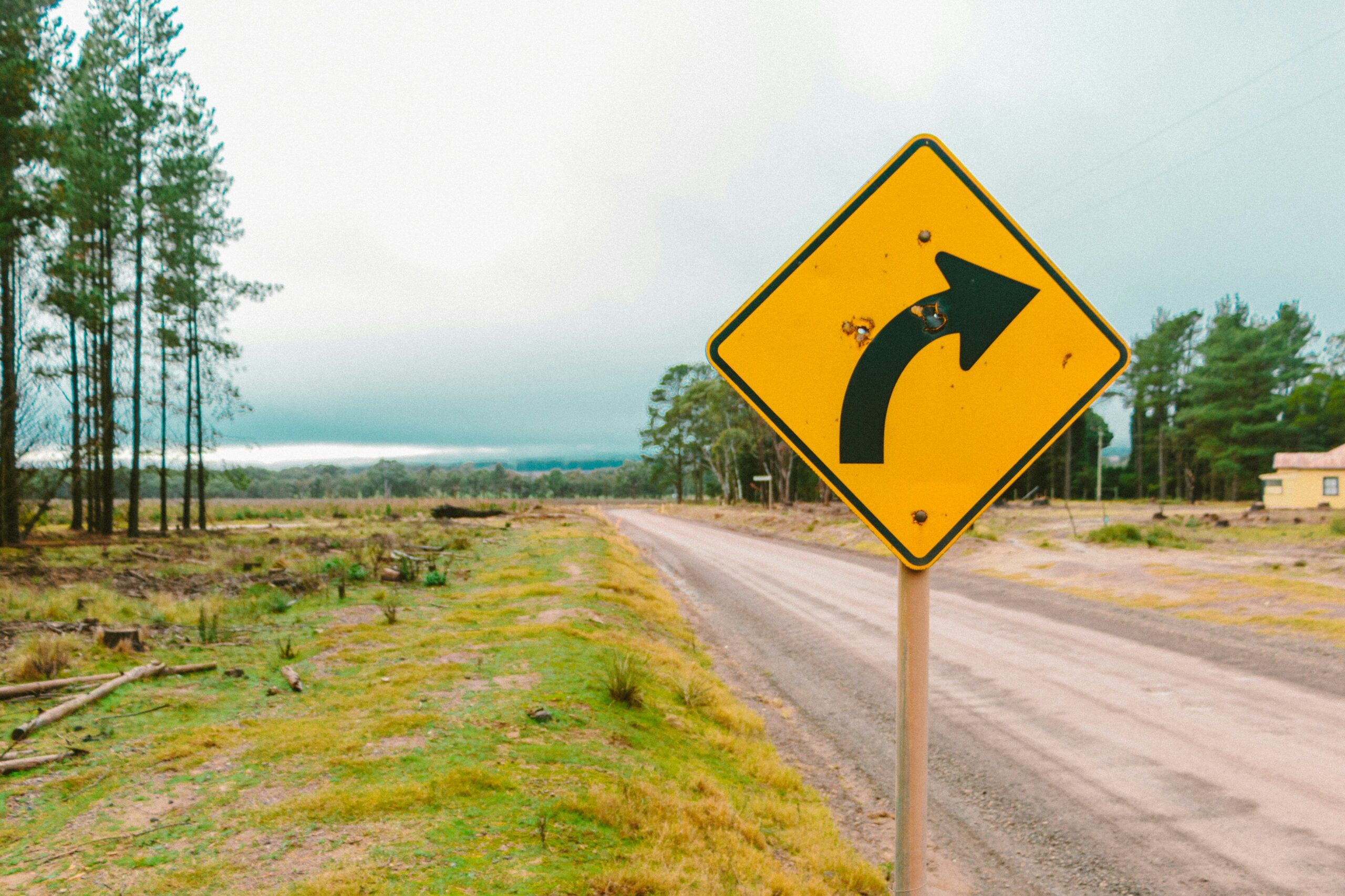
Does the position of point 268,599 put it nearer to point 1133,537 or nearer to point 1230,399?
point 1133,537

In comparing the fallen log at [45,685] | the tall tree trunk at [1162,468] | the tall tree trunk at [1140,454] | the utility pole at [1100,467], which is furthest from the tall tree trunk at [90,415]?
the tall tree trunk at [1140,454]

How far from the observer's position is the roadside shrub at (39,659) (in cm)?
655

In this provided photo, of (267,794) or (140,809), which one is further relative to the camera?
(267,794)

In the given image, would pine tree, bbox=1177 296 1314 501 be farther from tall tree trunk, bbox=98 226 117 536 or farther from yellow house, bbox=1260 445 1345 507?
tall tree trunk, bbox=98 226 117 536

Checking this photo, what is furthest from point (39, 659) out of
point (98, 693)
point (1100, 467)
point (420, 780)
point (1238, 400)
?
point (1238, 400)

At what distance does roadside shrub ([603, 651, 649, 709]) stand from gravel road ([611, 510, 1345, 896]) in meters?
1.47

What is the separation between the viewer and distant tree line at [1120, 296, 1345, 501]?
55125 millimetres

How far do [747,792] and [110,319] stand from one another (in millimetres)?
26931

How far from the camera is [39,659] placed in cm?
678

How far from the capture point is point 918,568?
165cm

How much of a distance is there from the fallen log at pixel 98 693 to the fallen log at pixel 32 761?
52 centimetres

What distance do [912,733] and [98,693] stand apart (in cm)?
730

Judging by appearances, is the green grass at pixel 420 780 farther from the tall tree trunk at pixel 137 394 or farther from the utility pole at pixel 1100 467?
the utility pole at pixel 1100 467

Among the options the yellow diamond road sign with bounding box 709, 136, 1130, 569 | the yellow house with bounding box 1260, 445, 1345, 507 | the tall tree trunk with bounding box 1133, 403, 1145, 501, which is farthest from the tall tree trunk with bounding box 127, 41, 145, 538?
the tall tree trunk with bounding box 1133, 403, 1145, 501
